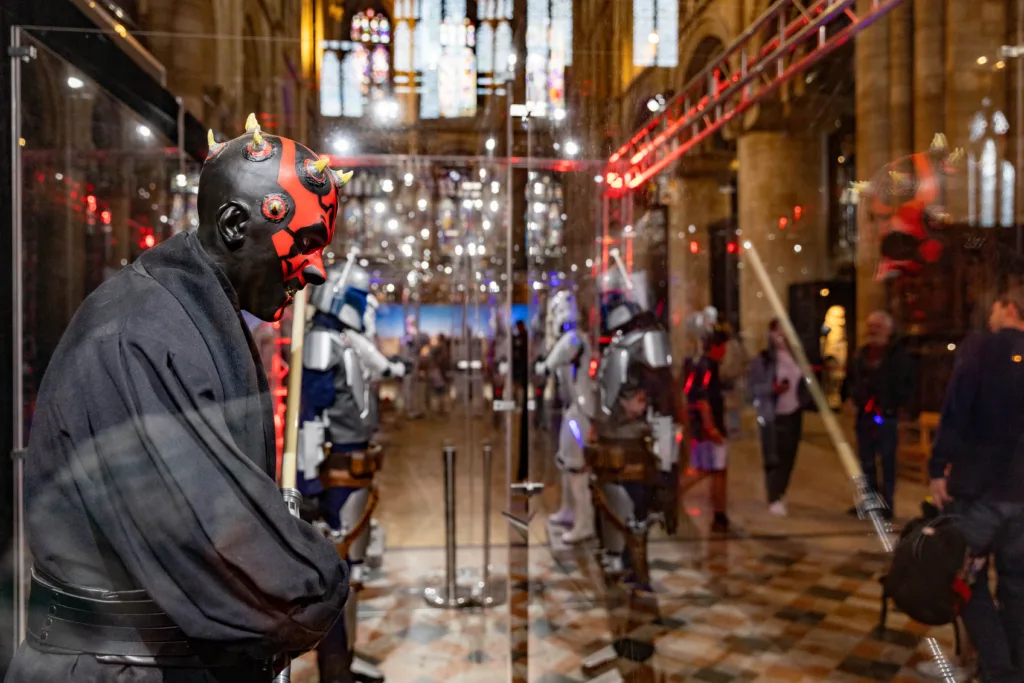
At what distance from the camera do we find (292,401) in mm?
1382

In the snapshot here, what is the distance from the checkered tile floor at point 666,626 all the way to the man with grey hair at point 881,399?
2.42 feet

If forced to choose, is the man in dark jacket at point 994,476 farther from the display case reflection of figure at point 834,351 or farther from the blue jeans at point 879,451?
the display case reflection of figure at point 834,351

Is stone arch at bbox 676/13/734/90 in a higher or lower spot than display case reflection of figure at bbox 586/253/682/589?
higher

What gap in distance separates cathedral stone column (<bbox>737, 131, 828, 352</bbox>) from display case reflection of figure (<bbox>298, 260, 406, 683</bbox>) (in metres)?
4.34

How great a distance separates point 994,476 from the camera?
2.51m

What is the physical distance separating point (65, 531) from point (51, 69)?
5.81ft

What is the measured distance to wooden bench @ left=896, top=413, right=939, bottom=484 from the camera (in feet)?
16.1

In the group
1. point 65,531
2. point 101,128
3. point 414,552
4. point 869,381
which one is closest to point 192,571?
point 65,531

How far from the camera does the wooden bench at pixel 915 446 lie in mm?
4904

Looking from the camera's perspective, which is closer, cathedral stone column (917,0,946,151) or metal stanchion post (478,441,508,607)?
metal stanchion post (478,441,508,607)

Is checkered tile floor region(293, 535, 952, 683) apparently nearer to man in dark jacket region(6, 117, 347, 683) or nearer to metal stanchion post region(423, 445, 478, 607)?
metal stanchion post region(423, 445, 478, 607)

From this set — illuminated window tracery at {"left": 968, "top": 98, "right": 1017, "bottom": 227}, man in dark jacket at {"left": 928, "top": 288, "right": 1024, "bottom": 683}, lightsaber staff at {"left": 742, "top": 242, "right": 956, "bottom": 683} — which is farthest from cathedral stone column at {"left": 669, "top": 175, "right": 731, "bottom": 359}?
man in dark jacket at {"left": 928, "top": 288, "right": 1024, "bottom": 683}

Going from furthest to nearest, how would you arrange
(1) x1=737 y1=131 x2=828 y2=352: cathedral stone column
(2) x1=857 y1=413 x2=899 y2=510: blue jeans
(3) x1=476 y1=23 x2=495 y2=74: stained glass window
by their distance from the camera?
(1) x1=737 y1=131 x2=828 y2=352: cathedral stone column → (2) x1=857 y1=413 x2=899 y2=510: blue jeans → (3) x1=476 y1=23 x2=495 y2=74: stained glass window

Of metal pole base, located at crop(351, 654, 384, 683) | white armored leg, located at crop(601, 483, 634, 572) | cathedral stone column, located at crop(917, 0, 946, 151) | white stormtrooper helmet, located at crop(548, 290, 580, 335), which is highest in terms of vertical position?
cathedral stone column, located at crop(917, 0, 946, 151)
